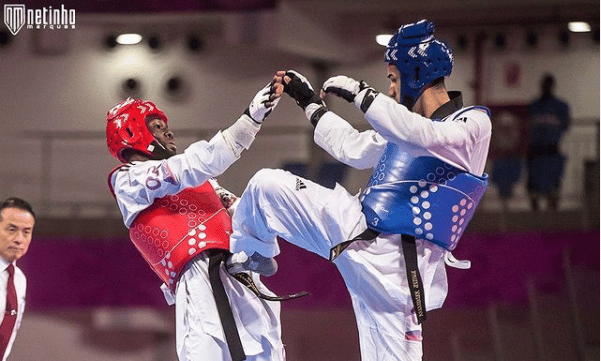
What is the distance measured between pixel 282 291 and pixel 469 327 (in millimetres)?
1209

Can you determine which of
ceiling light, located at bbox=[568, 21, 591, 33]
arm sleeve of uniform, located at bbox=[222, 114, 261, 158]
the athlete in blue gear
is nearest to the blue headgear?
the athlete in blue gear

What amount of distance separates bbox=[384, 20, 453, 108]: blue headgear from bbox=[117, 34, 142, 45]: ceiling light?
3.70 m

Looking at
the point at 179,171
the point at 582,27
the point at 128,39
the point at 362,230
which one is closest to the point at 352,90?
the point at 362,230

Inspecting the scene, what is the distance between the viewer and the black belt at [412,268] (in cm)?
370

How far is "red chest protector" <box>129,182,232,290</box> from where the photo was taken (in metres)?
4.27

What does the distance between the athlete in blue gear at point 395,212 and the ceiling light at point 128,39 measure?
3.67 m

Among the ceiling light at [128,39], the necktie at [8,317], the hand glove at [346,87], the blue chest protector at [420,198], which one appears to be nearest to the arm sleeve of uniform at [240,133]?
the hand glove at [346,87]

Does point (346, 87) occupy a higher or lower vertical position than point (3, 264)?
higher

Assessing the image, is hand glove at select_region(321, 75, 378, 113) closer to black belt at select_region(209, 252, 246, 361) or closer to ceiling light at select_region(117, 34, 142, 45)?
black belt at select_region(209, 252, 246, 361)

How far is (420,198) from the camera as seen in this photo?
12.2ft

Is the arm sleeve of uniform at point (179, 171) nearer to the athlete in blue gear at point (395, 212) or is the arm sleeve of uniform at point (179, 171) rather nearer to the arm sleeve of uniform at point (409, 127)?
the athlete in blue gear at point (395, 212)

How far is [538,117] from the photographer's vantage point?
715 cm

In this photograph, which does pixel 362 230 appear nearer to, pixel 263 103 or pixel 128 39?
pixel 263 103

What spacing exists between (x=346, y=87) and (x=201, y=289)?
1.09 meters
